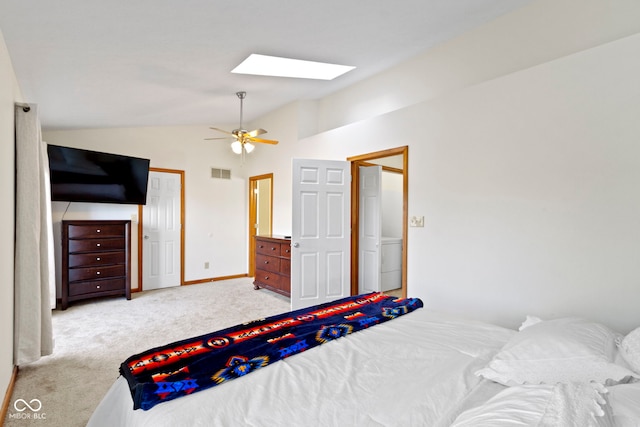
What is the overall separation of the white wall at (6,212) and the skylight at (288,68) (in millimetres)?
1803

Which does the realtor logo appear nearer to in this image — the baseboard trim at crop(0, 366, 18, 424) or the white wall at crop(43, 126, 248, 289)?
the baseboard trim at crop(0, 366, 18, 424)

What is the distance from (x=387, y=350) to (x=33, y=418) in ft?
7.29

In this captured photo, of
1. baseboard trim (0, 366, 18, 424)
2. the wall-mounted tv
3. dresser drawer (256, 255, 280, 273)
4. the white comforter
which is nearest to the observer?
the white comforter

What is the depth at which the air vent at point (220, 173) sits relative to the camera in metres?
6.15

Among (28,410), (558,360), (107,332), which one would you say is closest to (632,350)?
(558,360)

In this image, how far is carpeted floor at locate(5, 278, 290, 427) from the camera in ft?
7.38

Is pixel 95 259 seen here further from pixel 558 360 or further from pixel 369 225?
pixel 558 360

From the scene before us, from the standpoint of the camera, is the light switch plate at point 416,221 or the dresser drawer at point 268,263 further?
the dresser drawer at point 268,263

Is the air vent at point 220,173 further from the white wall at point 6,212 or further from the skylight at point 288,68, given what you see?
the white wall at point 6,212

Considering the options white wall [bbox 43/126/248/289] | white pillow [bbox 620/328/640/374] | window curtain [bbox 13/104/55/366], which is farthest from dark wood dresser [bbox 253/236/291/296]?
white pillow [bbox 620/328/640/374]

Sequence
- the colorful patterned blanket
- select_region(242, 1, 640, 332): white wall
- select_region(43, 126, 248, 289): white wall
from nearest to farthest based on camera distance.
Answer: the colorful patterned blanket
select_region(242, 1, 640, 332): white wall
select_region(43, 126, 248, 289): white wall

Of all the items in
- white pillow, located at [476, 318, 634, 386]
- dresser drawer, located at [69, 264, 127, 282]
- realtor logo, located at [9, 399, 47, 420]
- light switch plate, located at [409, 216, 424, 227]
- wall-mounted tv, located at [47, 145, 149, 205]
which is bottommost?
realtor logo, located at [9, 399, 47, 420]

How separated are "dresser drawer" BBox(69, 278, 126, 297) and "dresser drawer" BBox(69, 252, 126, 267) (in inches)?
9.6

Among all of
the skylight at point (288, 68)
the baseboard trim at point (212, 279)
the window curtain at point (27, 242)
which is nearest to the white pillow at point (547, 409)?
the window curtain at point (27, 242)
